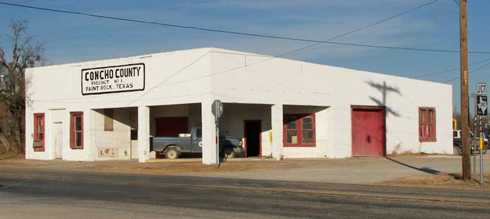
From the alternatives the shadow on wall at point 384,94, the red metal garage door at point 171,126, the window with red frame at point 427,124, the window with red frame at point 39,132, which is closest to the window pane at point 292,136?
the shadow on wall at point 384,94

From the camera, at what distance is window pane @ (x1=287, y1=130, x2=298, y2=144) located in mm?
42406

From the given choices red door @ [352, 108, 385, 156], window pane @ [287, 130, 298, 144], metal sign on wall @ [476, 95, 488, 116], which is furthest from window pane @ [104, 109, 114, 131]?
metal sign on wall @ [476, 95, 488, 116]

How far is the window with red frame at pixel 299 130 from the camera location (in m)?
42.2

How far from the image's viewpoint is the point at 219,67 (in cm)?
3512

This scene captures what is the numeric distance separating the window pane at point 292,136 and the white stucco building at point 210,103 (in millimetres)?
63

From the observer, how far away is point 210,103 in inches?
1355

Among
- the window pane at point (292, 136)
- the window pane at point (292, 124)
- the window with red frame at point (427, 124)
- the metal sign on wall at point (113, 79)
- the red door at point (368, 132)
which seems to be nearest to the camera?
the metal sign on wall at point (113, 79)

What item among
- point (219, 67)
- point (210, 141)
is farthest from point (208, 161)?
point (219, 67)

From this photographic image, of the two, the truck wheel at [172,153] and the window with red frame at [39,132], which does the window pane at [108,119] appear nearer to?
the truck wheel at [172,153]

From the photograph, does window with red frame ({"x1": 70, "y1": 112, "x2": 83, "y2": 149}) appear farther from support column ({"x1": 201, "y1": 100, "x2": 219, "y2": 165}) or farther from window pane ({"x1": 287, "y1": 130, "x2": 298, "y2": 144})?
window pane ({"x1": 287, "y1": 130, "x2": 298, "y2": 144})

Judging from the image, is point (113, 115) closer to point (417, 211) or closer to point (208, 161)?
point (208, 161)

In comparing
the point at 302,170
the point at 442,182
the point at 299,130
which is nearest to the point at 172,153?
the point at 299,130

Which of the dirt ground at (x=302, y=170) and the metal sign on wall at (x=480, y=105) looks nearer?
the metal sign on wall at (x=480, y=105)

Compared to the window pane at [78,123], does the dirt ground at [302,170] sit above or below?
below
